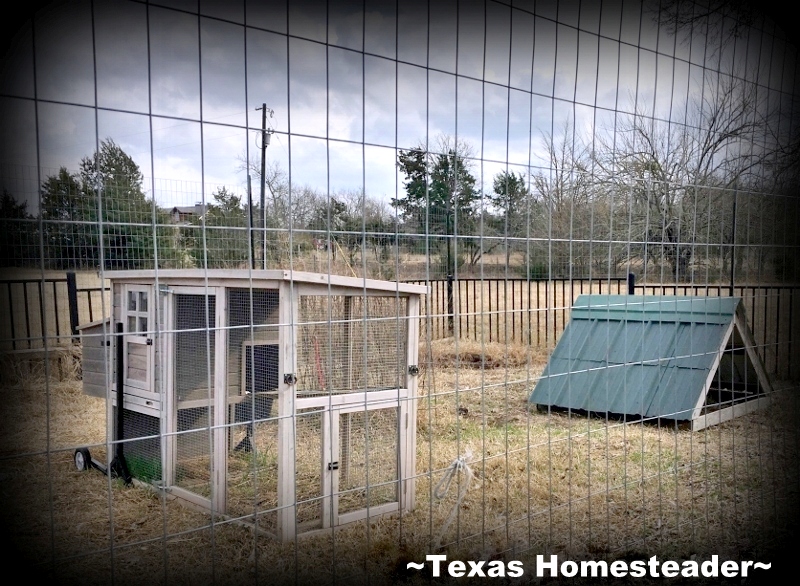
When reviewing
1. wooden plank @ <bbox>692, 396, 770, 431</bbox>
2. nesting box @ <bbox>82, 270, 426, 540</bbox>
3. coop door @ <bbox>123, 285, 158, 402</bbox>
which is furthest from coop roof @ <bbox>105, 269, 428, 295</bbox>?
wooden plank @ <bbox>692, 396, 770, 431</bbox>

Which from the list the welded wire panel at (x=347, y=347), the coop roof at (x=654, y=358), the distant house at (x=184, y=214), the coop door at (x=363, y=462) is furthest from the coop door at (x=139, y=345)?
the coop roof at (x=654, y=358)

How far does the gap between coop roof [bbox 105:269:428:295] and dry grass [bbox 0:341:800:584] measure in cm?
47

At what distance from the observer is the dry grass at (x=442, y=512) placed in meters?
2.74

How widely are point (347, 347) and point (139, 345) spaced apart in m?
1.31

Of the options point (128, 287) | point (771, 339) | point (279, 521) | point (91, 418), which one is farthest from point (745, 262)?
point (91, 418)

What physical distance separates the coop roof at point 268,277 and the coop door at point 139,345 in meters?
0.15

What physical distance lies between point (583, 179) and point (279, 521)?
2134mm

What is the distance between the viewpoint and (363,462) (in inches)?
129

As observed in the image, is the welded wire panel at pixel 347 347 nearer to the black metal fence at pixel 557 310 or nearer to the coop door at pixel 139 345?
the black metal fence at pixel 557 310

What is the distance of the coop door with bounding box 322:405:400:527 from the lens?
3191 mm

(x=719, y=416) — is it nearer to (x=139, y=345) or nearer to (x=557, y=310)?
(x=557, y=310)

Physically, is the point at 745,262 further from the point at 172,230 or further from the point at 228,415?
the point at 172,230

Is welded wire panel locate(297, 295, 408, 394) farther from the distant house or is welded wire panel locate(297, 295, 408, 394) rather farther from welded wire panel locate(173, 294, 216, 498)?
the distant house

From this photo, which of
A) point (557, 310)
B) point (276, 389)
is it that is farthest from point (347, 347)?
point (557, 310)
